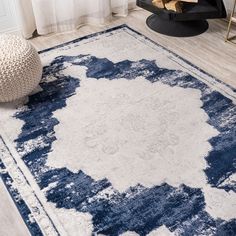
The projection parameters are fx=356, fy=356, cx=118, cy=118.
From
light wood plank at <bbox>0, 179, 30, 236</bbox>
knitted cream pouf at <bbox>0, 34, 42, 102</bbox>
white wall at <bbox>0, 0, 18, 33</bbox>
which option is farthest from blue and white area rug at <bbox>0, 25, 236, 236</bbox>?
white wall at <bbox>0, 0, 18, 33</bbox>

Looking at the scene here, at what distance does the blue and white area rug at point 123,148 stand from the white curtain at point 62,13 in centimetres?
40

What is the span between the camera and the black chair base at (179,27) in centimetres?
269

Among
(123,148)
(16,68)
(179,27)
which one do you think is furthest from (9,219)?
(179,27)

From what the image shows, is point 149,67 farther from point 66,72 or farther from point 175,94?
point 66,72

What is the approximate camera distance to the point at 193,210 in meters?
1.51

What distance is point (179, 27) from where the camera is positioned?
2703 millimetres

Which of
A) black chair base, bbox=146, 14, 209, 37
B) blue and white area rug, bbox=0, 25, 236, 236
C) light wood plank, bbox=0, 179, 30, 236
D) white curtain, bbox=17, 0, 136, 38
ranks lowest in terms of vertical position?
light wood plank, bbox=0, 179, 30, 236

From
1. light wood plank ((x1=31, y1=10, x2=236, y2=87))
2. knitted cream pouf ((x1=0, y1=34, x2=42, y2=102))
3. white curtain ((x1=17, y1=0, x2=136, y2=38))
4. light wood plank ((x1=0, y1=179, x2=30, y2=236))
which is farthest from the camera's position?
white curtain ((x1=17, y1=0, x2=136, y2=38))

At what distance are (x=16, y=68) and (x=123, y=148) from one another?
2.32 ft

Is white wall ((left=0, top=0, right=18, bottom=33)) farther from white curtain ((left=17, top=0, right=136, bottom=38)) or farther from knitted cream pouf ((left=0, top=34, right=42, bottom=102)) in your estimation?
knitted cream pouf ((left=0, top=34, right=42, bottom=102))

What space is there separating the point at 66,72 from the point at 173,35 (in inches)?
35.2

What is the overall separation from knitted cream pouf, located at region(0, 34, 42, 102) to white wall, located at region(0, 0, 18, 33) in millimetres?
739

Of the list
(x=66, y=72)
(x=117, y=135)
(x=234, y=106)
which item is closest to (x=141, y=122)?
(x=117, y=135)

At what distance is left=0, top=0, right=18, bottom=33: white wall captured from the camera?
2.65 metres
